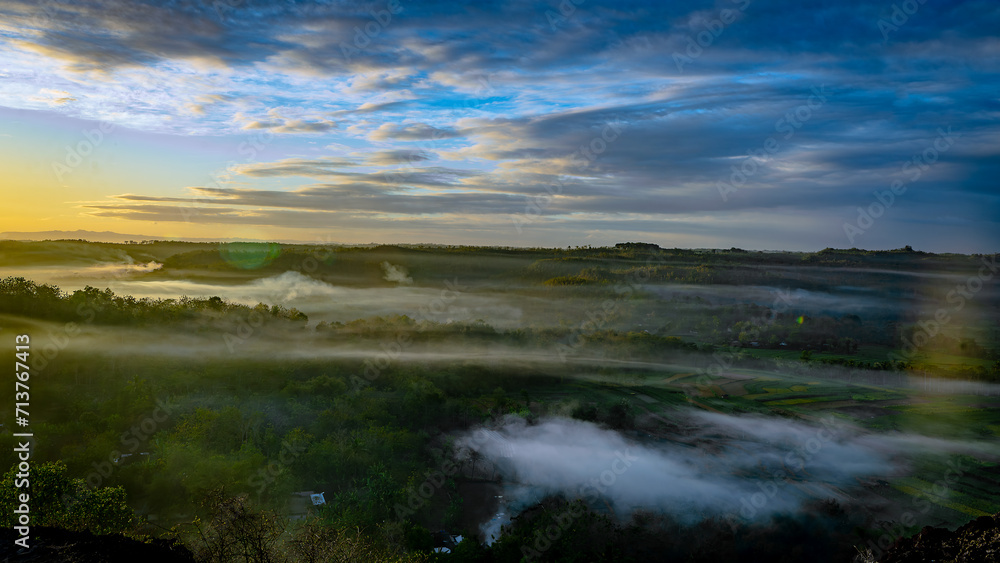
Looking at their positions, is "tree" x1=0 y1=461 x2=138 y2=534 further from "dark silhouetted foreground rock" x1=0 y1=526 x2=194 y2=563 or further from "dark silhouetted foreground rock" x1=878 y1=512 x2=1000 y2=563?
"dark silhouetted foreground rock" x1=878 y1=512 x2=1000 y2=563

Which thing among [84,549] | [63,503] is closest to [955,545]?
[84,549]

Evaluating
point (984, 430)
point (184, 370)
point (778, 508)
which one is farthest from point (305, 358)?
point (984, 430)

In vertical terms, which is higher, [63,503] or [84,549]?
[84,549]

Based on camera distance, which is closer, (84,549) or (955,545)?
(955,545)

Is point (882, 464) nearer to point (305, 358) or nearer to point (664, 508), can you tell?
point (664, 508)

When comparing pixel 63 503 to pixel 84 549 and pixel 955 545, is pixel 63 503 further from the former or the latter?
pixel 955 545

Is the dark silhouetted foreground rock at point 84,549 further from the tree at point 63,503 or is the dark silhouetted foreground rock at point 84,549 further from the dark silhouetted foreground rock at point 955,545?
the dark silhouetted foreground rock at point 955,545

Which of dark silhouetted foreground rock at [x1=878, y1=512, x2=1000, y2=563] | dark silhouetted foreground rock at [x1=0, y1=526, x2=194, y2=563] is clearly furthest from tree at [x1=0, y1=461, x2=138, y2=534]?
dark silhouetted foreground rock at [x1=878, y1=512, x2=1000, y2=563]
